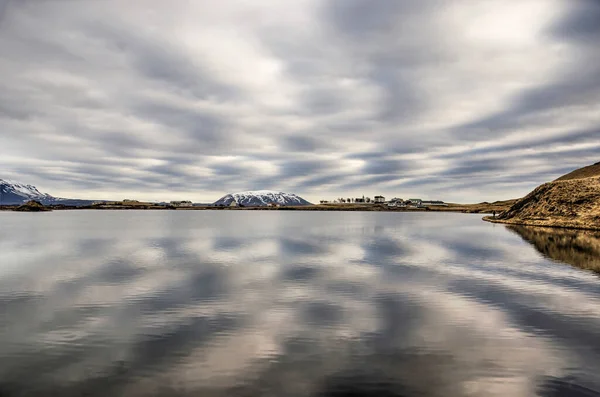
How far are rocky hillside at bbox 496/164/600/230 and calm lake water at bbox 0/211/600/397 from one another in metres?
72.9

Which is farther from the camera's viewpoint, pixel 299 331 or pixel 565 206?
pixel 565 206

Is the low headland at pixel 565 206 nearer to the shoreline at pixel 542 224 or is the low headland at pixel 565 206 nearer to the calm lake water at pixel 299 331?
the shoreline at pixel 542 224

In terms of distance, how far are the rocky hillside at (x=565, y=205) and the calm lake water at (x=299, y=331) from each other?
239ft

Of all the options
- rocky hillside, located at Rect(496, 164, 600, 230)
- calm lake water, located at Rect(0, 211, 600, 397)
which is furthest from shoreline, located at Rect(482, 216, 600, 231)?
calm lake water, located at Rect(0, 211, 600, 397)

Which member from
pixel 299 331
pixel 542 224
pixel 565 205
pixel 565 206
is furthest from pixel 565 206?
pixel 299 331

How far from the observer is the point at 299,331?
1691 cm

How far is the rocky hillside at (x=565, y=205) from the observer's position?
90250 millimetres

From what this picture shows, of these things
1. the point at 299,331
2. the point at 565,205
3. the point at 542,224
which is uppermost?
the point at 565,205

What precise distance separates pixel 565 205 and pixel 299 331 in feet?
377

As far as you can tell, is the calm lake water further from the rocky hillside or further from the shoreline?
the rocky hillside

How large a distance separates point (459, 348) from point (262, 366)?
868cm

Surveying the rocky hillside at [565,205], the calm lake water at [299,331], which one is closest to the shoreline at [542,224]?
the rocky hillside at [565,205]

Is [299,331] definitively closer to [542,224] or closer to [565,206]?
[565,206]

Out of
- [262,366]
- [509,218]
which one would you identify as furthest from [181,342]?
[509,218]
